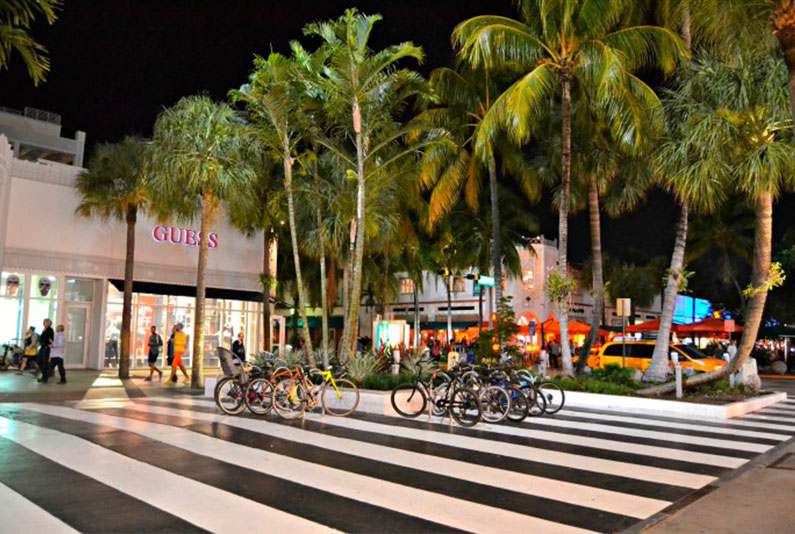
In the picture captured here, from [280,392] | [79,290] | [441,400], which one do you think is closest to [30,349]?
[79,290]

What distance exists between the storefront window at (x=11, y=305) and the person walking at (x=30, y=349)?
6.70ft

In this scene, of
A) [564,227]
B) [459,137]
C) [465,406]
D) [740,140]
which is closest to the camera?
[465,406]

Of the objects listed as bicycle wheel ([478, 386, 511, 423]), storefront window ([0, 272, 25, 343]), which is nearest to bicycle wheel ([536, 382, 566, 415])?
bicycle wheel ([478, 386, 511, 423])

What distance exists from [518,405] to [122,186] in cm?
1668

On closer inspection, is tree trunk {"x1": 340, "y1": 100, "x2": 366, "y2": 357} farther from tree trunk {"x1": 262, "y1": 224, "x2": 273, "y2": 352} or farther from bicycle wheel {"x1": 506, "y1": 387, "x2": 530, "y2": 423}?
tree trunk {"x1": 262, "y1": 224, "x2": 273, "y2": 352}

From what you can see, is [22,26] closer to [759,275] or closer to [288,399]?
[288,399]

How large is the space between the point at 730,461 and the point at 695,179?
6.70 metres

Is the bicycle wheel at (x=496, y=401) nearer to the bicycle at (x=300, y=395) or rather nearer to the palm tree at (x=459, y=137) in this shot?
the bicycle at (x=300, y=395)

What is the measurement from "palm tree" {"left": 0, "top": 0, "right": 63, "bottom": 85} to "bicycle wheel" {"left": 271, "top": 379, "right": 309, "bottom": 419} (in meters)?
6.77

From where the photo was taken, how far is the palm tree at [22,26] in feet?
23.7

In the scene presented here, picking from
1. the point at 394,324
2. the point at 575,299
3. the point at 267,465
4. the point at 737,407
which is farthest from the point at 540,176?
the point at 575,299

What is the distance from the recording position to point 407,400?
12.9m

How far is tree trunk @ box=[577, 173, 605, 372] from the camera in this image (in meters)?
20.2

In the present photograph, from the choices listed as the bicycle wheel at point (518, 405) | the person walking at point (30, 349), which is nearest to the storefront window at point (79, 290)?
the person walking at point (30, 349)
